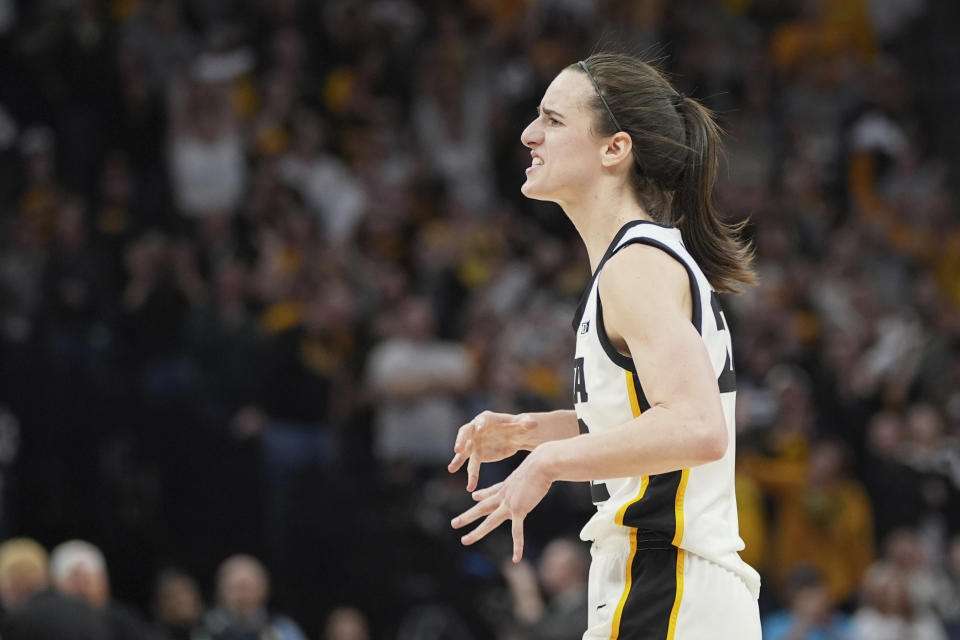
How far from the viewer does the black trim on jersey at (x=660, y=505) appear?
3.46m

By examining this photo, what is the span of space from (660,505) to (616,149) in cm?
92

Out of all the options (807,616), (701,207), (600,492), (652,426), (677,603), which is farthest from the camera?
(807,616)

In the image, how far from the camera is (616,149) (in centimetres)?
371

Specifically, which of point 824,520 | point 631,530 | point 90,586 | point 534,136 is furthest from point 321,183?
point 631,530

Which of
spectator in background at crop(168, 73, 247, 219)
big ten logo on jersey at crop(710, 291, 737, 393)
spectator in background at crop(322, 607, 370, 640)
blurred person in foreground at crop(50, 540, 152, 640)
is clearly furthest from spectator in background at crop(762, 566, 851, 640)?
big ten logo on jersey at crop(710, 291, 737, 393)

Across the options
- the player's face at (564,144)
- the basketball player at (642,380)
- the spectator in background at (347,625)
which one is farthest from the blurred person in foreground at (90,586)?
the player's face at (564,144)

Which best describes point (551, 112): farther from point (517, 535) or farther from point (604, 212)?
point (517, 535)

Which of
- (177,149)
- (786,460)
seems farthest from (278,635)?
(177,149)

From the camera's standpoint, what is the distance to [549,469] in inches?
127

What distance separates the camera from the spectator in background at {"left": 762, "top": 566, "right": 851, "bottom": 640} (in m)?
9.77

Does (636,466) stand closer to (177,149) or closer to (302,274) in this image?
(302,274)

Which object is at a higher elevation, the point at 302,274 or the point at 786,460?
the point at 302,274

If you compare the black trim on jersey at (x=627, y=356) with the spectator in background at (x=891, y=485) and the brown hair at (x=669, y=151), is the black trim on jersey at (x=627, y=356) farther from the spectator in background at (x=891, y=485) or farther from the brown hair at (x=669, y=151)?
the spectator in background at (x=891, y=485)

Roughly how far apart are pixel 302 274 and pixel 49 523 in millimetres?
2996
